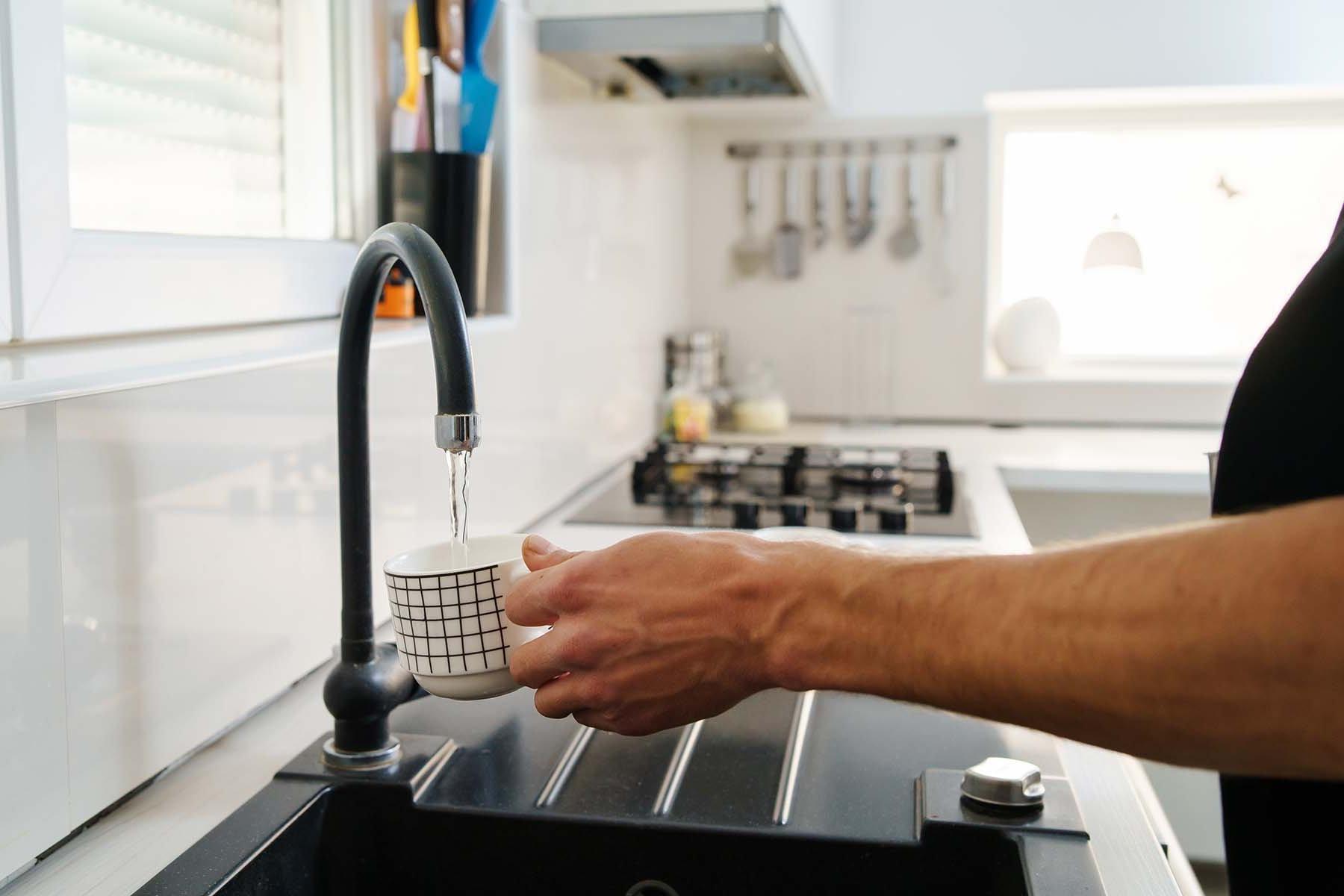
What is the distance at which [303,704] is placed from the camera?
1088 millimetres

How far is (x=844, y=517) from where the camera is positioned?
70.8 inches

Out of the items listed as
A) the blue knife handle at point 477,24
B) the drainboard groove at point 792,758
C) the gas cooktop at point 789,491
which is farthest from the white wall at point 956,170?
the drainboard groove at point 792,758

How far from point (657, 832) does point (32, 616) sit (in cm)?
43

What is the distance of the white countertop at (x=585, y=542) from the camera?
0.80 m

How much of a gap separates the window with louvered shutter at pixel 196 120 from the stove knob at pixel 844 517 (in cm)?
81

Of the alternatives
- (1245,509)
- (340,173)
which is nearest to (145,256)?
(340,173)

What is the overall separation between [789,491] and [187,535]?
1.28 metres

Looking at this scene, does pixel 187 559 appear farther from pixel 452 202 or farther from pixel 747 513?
pixel 747 513

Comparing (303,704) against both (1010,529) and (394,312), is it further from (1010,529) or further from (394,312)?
(1010,529)

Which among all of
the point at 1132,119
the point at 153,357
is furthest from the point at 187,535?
the point at 1132,119

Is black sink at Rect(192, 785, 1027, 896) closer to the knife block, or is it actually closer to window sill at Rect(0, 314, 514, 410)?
window sill at Rect(0, 314, 514, 410)

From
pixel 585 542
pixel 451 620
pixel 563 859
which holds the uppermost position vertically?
pixel 451 620

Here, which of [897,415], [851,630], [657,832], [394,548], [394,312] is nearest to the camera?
[851,630]

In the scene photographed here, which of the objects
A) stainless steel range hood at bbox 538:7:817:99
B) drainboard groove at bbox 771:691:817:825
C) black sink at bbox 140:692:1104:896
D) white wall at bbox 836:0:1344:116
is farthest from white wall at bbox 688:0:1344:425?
black sink at bbox 140:692:1104:896
